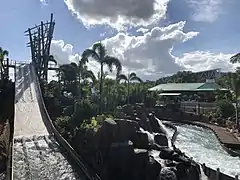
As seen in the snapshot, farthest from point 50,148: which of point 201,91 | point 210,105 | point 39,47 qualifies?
point 201,91

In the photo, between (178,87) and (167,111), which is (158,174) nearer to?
(167,111)

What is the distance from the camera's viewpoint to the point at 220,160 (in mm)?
18672

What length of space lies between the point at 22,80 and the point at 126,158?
19.4m

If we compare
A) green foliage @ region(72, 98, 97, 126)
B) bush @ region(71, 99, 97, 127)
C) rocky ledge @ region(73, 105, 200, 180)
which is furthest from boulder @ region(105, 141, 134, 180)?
green foliage @ region(72, 98, 97, 126)

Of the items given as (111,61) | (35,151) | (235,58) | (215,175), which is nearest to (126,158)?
(215,175)

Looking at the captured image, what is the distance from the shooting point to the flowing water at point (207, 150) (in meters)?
17.3

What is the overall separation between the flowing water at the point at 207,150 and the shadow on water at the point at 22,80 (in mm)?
14233

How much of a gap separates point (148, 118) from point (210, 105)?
16.2m

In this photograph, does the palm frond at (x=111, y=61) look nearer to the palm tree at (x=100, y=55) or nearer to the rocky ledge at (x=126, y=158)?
the palm tree at (x=100, y=55)

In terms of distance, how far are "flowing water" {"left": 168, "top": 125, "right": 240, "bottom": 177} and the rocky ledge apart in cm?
322

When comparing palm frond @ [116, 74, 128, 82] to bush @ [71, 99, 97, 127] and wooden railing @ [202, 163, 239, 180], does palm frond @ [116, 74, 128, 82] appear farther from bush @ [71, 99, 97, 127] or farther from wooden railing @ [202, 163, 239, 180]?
wooden railing @ [202, 163, 239, 180]

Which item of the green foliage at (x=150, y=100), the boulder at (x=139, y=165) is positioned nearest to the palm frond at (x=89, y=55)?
the boulder at (x=139, y=165)

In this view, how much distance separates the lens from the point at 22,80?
97.9 ft

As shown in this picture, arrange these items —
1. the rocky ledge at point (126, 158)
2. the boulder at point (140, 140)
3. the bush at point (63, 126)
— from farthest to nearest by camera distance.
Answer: the bush at point (63, 126) → the boulder at point (140, 140) → the rocky ledge at point (126, 158)
